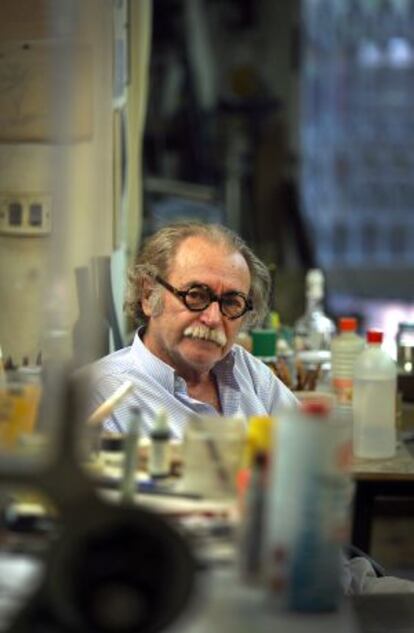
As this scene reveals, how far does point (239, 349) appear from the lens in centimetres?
335

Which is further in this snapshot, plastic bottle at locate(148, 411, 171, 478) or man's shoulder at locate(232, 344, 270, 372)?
man's shoulder at locate(232, 344, 270, 372)

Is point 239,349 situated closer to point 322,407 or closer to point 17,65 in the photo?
point 17,65

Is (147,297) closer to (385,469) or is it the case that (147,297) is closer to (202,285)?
(202,285)

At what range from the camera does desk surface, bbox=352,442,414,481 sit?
3402 mm

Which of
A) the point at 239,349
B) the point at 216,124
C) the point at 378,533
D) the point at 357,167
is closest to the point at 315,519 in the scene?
the point at 239,349

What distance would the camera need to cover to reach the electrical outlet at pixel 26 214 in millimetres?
2032

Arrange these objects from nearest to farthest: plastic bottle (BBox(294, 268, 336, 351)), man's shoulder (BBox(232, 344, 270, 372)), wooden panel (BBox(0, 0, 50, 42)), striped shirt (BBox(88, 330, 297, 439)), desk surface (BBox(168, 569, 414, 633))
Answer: desk surface (BBox(168, 569, 414, 633)) < wooden panel (BBox(0, 0, 50, 42)) < striped shirt (BBox(88, 330, 297, 439)) < man's shoulder (BBox(232, 344, 270, 372)) < plastic bottle (BBox(294, 268, 336, 351))

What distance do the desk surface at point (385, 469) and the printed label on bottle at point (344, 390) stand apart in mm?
235

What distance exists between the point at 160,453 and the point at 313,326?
282 centimetres

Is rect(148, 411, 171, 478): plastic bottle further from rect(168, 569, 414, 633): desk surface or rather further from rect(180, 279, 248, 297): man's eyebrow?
rect(180, 279, 248, 297): man's eyebrow

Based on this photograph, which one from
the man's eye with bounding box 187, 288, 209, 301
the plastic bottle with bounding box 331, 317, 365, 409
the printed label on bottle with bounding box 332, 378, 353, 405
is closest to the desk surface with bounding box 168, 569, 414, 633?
the man's eye with bounding box 187, 288, 209, 301

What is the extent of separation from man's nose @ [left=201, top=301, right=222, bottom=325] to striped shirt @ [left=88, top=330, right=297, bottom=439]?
0.44ft

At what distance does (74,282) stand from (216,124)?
337 inches

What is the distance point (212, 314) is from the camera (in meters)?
3.05
